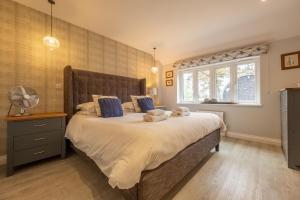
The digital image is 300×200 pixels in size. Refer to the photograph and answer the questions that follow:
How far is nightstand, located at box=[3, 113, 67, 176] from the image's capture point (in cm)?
199

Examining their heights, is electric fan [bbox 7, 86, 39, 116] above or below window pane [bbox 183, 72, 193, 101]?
below

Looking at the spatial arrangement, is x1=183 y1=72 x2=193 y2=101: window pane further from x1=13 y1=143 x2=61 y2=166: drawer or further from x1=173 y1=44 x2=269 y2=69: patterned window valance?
x1=13 y1=143 x2=61 y2=166: drawer

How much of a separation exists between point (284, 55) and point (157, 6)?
9.53 feet

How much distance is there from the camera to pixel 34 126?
2.19 metres

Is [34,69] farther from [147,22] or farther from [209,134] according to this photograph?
[209,134]

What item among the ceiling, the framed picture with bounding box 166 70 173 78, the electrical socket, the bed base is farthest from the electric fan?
the framed picture with bounding box 166 70 173 78

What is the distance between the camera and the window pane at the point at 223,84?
13.0 feet

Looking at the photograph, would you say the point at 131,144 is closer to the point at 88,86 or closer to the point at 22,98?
the point at 22,98

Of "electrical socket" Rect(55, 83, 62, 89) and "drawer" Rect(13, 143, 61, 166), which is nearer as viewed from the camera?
"drawer" Rect(13, 143, 61, 166)

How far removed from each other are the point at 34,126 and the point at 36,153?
0.42 m

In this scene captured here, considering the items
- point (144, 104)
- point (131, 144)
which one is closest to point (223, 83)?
point (144, 104)

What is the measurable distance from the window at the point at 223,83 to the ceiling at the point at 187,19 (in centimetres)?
58

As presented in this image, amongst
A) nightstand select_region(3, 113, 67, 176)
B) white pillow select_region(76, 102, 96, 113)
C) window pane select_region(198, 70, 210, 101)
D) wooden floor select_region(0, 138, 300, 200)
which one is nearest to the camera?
wooden floor select_region(0, 138, 300, 200)

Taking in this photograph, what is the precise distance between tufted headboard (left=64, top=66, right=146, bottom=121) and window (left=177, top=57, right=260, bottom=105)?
6.54 ft
